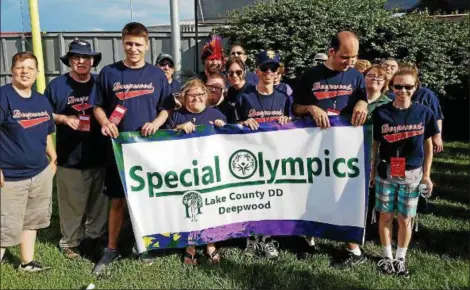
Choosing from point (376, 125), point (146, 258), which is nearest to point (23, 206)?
point (146, 258)

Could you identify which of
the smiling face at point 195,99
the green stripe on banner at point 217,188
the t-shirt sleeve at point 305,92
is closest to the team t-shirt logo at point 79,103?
the smiling face at point 195,99

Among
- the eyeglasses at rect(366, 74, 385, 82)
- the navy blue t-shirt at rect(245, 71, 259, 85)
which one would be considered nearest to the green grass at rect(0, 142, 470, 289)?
the eyeglasses at rect(366, 74, 385, 82)

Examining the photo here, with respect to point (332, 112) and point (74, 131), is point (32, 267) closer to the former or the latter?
point (74, 131)

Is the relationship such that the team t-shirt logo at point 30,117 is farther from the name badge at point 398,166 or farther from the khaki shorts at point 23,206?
the name badge at point 398,166

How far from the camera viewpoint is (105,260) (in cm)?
411

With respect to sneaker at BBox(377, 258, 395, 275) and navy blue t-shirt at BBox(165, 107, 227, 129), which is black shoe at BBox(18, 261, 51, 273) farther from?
sneaker at BBox(377, 258, 395, 275)

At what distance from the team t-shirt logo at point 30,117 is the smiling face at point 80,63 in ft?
1.91

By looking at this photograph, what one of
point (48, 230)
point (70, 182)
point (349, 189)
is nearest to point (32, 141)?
point (70, 182)

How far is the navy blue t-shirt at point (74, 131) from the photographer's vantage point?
4.22 metres

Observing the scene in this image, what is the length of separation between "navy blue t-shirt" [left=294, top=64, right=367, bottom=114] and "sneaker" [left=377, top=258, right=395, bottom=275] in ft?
4.34

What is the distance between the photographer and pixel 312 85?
3959 millimetres

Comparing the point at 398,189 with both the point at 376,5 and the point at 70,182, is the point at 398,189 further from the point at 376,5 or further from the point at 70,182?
the point at 376,5

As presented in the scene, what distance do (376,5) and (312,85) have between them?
27.7 feet

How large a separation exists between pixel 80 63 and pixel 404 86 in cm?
283
